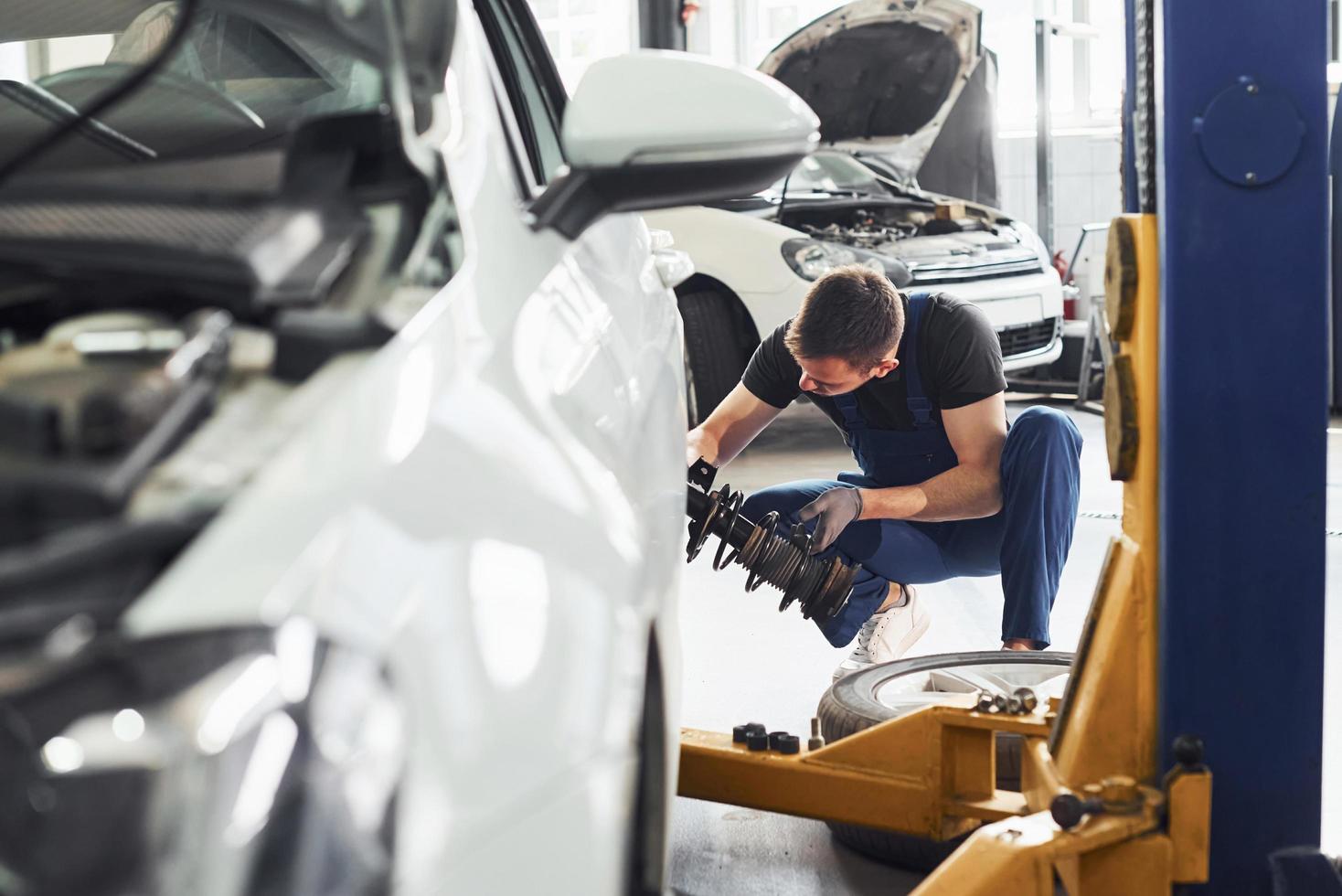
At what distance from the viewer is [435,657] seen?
733 mm

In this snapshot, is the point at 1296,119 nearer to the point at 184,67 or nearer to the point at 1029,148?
the point at 184,67

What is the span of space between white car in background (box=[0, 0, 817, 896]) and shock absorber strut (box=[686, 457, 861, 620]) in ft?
2.95

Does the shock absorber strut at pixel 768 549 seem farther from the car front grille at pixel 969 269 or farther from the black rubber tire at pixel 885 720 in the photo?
the car front grille at pixel 969 269

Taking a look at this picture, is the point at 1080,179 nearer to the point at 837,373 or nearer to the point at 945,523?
the point at 945,523

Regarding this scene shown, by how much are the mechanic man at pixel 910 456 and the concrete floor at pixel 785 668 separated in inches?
10.5

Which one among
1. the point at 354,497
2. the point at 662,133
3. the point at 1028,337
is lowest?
the point at 1028,337

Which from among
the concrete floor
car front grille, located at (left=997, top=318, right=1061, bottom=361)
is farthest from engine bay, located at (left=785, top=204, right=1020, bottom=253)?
the concrete floor

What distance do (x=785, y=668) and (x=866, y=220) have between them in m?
3.71

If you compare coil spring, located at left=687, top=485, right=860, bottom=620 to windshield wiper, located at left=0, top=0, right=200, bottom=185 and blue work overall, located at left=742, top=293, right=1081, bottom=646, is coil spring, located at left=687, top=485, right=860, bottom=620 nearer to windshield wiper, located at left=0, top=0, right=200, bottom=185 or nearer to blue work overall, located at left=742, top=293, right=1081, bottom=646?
blue work overall, located at left=742, top=293, right=1081, bottom=646

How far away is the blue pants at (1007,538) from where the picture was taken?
267 cm

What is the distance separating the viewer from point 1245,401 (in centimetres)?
145

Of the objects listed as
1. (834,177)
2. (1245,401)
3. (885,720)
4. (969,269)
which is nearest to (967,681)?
(885,720)

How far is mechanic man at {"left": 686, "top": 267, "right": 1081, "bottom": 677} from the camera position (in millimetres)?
2686

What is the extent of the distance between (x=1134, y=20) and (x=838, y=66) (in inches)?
213
